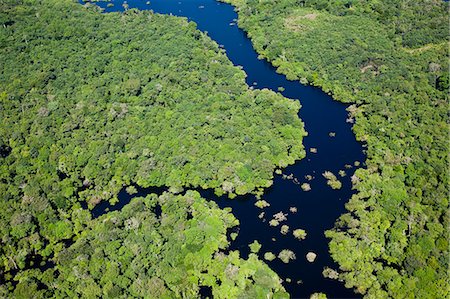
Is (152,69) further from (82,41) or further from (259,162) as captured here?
(259,162)

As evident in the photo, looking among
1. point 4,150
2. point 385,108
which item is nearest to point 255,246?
point 385,108

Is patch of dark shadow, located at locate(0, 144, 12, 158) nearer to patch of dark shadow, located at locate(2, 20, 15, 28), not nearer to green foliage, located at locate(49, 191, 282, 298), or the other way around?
green foliage, located at locate(49, 191, 282, 298)

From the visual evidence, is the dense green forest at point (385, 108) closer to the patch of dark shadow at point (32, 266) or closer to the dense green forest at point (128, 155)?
the dense green forest at point (128, 155)

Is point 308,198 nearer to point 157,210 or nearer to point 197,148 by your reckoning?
point 197,148

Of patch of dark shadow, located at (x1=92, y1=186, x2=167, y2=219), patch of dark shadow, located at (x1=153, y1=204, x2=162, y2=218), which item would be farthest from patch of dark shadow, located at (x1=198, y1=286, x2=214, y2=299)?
patch of dark shadow, located at (x1=92, y1=186, x2=167, y2=219)

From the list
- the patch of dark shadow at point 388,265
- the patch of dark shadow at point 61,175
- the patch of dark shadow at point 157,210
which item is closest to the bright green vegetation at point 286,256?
the patch of dark shadow at point 388,265

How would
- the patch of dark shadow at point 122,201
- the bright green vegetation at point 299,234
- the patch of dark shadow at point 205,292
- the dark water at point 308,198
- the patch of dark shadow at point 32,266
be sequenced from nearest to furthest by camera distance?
the patch of dark shadow at point 205,292, the dark water at point 308,198, the patch of dark shadow at point 32,266, the bright green vegetation at point 299,234, the patch of dark shadow at point 122,201
